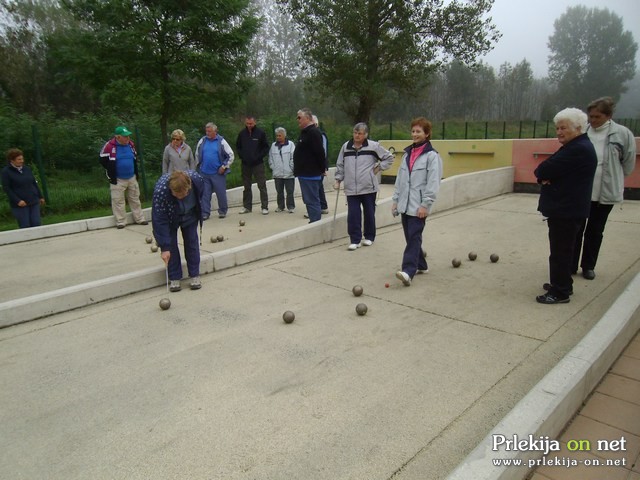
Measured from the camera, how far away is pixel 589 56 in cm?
7369

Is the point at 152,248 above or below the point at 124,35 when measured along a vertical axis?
below

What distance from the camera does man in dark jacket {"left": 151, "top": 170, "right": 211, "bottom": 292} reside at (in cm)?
520

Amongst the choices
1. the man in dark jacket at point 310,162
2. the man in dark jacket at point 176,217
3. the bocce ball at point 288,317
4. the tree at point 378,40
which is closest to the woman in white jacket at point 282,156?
the man in dark jacket at point 310,162

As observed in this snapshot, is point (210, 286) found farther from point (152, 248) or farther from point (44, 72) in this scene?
point (44, 72)

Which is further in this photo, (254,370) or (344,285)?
(344,285)

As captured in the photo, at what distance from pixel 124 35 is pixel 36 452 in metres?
12.5

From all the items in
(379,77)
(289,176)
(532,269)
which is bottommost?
(532,269)

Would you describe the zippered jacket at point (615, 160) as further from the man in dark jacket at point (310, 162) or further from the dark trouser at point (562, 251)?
the man in dark jacket at point (310, 162)

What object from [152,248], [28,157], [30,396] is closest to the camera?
[30,396]

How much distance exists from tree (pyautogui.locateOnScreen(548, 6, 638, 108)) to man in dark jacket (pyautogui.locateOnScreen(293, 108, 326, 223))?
228 feet

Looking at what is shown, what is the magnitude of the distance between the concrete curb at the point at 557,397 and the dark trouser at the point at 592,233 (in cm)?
152

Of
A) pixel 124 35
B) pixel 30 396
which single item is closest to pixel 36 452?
pixel 30 396

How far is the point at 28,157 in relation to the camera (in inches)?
478

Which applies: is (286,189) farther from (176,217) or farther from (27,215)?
(176,217)
